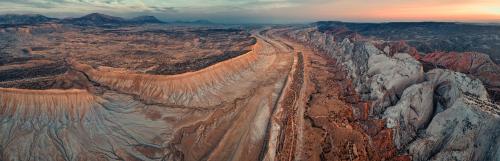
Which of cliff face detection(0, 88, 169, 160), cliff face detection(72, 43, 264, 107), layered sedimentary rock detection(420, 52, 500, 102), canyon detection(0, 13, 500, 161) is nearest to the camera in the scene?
canyon detection(0, 13, 500, 161)

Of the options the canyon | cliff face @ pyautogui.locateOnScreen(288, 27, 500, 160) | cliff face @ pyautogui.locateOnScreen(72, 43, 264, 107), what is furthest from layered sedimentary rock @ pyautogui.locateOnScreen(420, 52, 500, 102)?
cliff face @ pyautogui.locateOnScreen(72, 43, 264, 107)

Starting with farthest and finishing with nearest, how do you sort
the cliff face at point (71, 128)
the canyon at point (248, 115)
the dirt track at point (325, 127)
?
the cliff face at point (71, 128) → the dirt track at point (325, 127) → the canyon at point (248, 115)

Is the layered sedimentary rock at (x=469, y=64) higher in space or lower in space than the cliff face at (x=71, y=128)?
higher

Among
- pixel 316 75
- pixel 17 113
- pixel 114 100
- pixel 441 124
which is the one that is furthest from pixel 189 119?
pixel 316 75

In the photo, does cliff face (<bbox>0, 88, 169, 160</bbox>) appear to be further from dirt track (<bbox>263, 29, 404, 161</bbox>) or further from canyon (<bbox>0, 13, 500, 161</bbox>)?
dirt track (<bbox>263, 29, 404, 161</bbox>)

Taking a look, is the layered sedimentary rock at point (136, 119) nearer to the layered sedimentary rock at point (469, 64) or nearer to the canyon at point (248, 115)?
the canyon at point (248, 115)

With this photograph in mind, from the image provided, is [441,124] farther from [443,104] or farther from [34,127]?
[34,127]

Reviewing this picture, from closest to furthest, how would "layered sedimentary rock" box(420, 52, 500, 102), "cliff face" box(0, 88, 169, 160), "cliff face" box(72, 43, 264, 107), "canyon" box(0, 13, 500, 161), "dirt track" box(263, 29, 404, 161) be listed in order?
1. "canyon" box(0, 13, 500, 161)
2. "dirt track" box(263, 29, 404, 161)
3. "cliff face" box(0, 88, 169, 160)
4. "cliff face" box(72, 43, 264, 107)
5. "layered sedimentary rock" box(420, 52, 500, 102)

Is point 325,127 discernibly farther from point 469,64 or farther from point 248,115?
point 469,64

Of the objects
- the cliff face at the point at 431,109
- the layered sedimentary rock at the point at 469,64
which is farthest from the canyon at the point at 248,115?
the layered sedimentary rock at the point at 469,64
